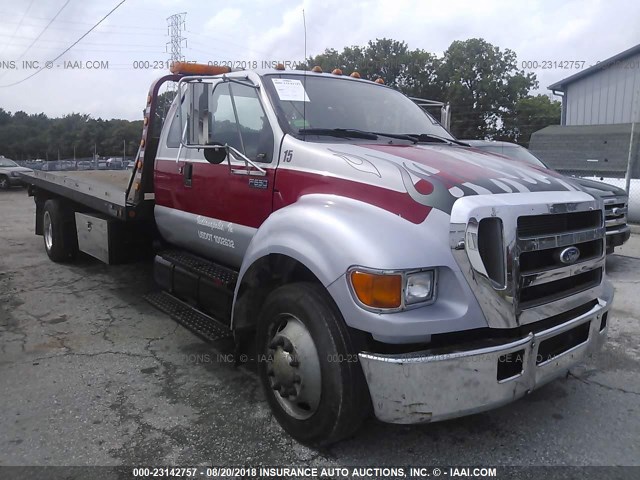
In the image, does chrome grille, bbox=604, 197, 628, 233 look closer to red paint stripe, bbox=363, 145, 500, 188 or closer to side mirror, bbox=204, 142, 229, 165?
red paint stripe, bbox=363, 145, 500, 188

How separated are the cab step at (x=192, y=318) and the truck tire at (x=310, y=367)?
0.87 metres

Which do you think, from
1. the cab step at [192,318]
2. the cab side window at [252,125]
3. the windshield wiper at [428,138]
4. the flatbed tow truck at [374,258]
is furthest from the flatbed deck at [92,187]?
the windshield wiper at [428,138]

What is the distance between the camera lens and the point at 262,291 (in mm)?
3428

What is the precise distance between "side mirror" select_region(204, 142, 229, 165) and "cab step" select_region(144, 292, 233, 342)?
4.17 ft

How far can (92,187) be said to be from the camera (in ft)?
20.2

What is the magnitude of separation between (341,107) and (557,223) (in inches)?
70.2

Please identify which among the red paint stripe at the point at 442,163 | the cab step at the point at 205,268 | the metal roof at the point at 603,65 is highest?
the metal roof at the point at 603,65

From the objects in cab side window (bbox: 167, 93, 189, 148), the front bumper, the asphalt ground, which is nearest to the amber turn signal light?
the front bumper

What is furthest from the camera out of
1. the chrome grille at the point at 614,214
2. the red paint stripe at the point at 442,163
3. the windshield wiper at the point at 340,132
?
the chrome grille at the point at 614,214

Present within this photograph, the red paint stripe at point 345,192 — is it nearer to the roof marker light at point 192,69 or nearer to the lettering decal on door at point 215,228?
the lettering decal on door at point 215,228

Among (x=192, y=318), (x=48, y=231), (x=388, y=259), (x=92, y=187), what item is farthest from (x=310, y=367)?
(x=48, y=231)

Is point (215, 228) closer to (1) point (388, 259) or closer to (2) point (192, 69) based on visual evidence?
(2) point (192, 69)

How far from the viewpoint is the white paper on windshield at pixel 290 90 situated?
3.65 meters

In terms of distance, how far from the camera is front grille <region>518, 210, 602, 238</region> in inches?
104
